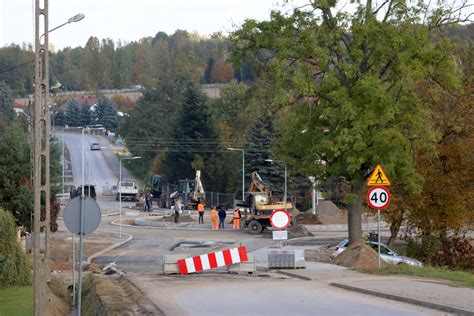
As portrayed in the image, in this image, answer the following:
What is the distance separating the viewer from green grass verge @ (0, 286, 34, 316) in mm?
24109

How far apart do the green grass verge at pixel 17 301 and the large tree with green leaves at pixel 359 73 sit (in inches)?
457

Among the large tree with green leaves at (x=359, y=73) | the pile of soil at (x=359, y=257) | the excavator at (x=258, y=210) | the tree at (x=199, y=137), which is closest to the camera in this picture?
the pile of soil at (x=359, y=257)

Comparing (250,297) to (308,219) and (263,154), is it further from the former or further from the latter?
(263,154)

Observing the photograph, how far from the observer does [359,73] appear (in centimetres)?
3400

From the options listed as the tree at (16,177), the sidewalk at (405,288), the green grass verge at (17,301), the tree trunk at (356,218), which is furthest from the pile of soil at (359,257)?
the tree at (16,177)

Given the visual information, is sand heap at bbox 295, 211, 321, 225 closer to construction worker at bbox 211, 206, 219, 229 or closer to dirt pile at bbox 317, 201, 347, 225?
dirt pile at bbox 317, 201, 347, 225

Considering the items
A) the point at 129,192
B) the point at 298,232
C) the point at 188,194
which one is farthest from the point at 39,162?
the point at 129,192

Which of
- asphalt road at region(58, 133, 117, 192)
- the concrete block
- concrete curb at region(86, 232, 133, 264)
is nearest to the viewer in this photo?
the concrete block

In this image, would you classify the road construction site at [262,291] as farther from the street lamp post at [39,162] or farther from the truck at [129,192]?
the truck at [129,192]

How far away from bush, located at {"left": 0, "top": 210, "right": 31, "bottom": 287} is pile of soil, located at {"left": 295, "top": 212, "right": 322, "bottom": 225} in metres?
37.2

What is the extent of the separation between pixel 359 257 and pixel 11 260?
1191 centimetres

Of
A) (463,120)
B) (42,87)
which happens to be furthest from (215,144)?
(42,87)

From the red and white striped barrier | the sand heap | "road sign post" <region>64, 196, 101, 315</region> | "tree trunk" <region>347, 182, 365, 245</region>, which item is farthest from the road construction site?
the sand heap

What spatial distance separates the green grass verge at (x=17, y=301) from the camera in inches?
949
